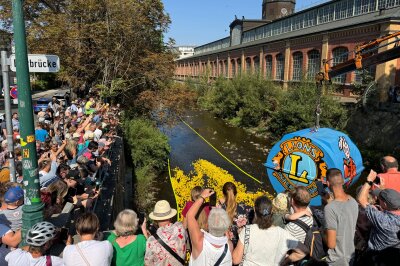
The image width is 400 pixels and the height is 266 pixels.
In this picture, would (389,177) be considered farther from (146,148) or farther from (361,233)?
(146,148)

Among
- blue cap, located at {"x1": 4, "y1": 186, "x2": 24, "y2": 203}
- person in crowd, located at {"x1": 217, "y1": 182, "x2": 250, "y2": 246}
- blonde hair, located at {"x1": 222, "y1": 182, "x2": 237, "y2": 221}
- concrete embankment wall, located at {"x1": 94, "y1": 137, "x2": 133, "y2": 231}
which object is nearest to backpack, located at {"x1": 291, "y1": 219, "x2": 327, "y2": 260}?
person in crowd, located at {"x1": 217, "y1": 182, "x2": 250, "y2": 246}

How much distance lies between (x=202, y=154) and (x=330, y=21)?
2289 cm

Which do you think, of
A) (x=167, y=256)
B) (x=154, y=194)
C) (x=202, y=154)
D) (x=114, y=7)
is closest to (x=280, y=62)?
(x=202, y=154)

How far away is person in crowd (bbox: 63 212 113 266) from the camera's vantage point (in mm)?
3473

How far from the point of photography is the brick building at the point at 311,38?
24375 mm

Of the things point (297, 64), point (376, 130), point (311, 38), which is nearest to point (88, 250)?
point (376, 130)

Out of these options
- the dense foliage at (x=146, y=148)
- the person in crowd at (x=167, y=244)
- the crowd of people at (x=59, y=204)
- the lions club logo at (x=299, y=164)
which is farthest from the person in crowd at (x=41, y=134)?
the person in crowd at (x=167, y=244)

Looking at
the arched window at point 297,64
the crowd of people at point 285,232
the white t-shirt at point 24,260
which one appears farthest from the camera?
the arched window at point 297,64

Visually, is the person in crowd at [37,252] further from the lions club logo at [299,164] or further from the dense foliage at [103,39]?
the dense foliage at [103,39]

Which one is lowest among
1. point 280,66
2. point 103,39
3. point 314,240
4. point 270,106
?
point 270,106

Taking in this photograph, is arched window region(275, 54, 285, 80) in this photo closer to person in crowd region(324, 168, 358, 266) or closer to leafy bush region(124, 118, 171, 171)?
leafy bush region(124, 118, 171, 171)

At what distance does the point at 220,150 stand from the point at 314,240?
2337 centimetres

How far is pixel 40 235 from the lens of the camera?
3.43 meters

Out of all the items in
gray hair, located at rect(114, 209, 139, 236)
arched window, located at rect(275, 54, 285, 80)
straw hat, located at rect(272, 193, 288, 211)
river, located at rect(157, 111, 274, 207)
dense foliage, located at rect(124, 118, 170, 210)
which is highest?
arched window, located at rect(275, 54, 285, 80)
